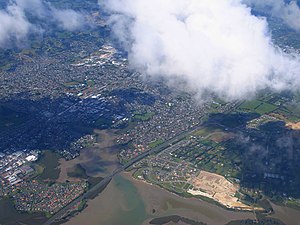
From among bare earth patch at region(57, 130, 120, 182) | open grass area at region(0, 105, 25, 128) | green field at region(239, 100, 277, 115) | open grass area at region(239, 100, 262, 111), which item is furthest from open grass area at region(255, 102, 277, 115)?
open grass area at region(0, 105, 25, 128)

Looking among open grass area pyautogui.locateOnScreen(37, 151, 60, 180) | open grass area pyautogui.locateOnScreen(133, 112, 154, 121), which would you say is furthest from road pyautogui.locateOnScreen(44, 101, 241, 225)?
open grass area pyautogui.locateOnScreen(133, 112, 154, 121)

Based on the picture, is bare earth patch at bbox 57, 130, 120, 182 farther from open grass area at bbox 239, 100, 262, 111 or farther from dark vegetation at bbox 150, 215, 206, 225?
open grass area at bbox 239, 100, 262, 111

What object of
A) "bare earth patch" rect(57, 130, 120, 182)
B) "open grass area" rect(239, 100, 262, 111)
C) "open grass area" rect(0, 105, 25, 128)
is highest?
"open grass area" rect(239, 100, 262, 111)

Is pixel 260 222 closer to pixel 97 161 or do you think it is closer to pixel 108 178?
pixel 108 178

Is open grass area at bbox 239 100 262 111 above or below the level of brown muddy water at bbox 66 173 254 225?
above

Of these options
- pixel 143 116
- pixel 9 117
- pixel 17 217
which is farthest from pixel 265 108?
pixel 17 217

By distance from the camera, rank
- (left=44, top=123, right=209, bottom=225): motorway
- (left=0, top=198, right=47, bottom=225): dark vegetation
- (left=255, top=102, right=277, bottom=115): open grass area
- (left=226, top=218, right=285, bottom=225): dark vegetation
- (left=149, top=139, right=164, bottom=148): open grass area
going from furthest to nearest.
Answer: (left=255, top=102, right=277, bottom=115): open grass area, (left=149, top=139, right=164, bottom=148): open grass area, (left=44, top=123, right=209, bottom=225): motorway, (left=0, top=198, right=47, bottom=225): dark vegetation, (left=226, top=218, right=285, bottom=225): dark vegetation

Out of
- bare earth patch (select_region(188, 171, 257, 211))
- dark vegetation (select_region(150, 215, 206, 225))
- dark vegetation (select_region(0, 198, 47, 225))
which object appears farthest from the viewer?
bare earth patch (select_region(188, 171, 257, 211))

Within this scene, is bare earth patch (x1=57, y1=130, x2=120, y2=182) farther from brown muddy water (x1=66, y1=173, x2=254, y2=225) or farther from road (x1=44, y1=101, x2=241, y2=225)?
brown muddy water (x1=66, y1=173, x2=254, y2=225)

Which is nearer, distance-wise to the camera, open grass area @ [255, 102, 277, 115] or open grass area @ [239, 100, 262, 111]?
open grass area @ [255, 102, 277, 115]

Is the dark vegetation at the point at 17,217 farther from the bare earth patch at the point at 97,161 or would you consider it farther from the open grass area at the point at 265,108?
the open grass area at the point at 265,108
